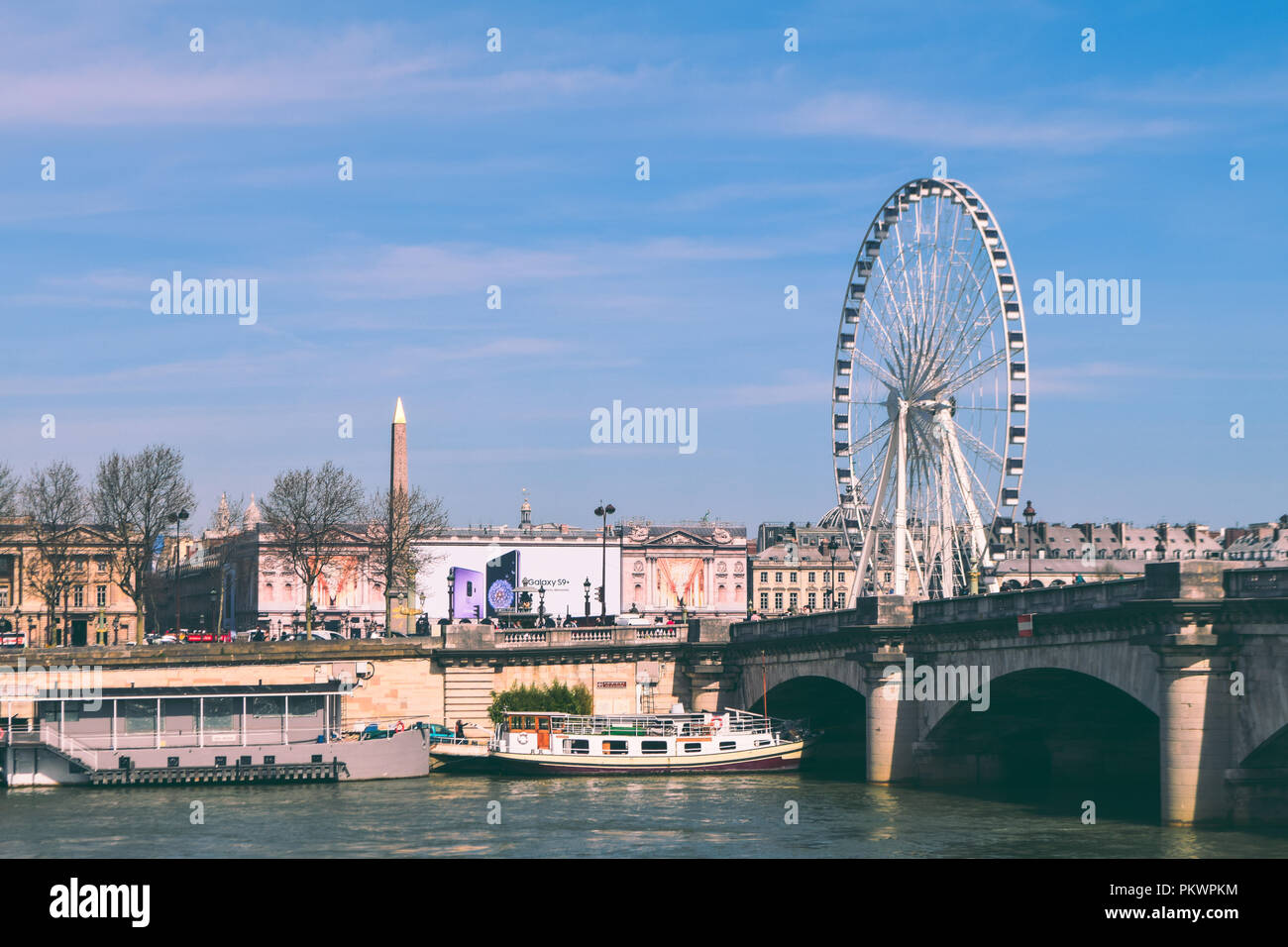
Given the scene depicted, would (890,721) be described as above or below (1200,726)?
below

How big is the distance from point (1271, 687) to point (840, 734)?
39879mm

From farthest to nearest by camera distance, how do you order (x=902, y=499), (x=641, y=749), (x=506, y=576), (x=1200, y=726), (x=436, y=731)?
(x=506, y=576) → (x=436, y=731) → (x=902, y=499) → (x=641, y=749) → (x=1200, y=726)

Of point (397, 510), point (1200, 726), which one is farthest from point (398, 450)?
point (1200, 726)

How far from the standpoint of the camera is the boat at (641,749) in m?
82.6

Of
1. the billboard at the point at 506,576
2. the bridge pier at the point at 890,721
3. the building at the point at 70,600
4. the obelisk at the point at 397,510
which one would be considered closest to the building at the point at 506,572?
the billboard at the point at 506,576

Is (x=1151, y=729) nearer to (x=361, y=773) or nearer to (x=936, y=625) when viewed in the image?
(x=936, y=625)

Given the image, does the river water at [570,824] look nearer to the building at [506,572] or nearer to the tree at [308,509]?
the tree at [308,509]

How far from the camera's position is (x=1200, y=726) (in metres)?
54.2

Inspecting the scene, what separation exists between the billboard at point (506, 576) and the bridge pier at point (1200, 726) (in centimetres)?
13593

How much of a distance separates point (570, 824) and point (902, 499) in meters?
31.9

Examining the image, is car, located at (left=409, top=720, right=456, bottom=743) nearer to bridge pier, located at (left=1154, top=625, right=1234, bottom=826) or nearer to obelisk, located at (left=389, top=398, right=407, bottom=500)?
bridge pier, located at (left=1154, top=625, right=1234, bottom=826)

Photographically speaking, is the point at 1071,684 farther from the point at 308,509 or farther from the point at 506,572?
the point at 506,572
